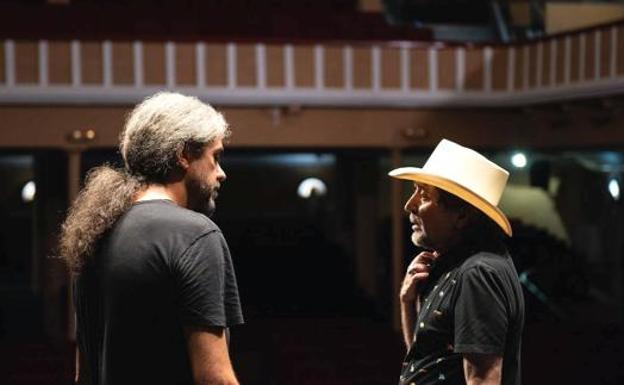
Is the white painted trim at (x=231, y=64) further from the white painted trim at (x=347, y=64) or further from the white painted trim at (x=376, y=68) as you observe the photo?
the white painted trim at (x=376, y=68)

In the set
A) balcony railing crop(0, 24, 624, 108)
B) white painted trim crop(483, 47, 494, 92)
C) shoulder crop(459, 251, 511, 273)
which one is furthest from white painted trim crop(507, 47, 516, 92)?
shoulder crop(459, 251, 511, 273)

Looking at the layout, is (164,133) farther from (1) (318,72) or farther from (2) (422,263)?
(1) (318,72)

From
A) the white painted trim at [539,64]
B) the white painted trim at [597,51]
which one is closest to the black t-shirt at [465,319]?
the white painted trim at [597,51]

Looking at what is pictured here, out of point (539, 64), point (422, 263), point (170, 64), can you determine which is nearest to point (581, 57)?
point (539, 64)

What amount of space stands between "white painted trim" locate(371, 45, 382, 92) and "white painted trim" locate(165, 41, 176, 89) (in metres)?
1.82

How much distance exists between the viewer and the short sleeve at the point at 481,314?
1745 millimetres

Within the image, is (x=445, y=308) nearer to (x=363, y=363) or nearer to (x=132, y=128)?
(x=132, y=128)

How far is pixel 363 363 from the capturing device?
21.4 feet

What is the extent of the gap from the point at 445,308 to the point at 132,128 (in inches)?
29.7

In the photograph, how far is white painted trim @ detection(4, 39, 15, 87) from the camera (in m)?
7.48

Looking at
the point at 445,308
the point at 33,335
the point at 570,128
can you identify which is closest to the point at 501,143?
the point at 570,128

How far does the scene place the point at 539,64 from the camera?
315 inches

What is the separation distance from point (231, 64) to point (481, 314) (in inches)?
248

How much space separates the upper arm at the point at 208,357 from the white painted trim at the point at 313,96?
6314 millimetres
